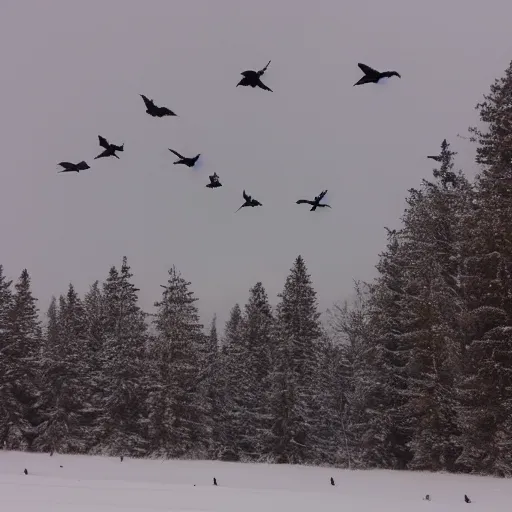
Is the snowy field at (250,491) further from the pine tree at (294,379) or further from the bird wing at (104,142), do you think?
the pine tree at (294,379)

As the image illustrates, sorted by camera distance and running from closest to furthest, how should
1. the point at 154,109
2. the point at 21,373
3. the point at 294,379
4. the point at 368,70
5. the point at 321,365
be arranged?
the point at 368,70 → the point at 154,109 → the point at 294,379 → the point at 21,373 → the point at 321,365

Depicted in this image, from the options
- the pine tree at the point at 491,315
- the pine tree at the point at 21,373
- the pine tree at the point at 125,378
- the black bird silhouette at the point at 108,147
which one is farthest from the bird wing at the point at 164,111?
the pine tree at the point at 21,373

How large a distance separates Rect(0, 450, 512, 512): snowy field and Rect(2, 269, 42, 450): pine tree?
51.5ft

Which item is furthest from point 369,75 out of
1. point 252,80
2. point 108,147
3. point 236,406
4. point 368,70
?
point 236,406

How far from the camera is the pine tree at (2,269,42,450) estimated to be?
31.7m

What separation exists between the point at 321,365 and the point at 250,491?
2629 cm

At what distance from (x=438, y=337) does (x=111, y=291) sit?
81.7 ft

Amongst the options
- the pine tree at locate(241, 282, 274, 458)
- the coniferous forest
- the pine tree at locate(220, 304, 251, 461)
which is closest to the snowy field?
the coniferous forest

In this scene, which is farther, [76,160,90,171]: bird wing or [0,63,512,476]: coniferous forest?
[0,63,512,476]: coniferous forest

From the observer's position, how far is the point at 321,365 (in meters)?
36.1

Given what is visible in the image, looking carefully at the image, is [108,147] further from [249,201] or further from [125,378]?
[125,378]

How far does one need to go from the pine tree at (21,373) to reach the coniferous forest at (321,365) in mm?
96

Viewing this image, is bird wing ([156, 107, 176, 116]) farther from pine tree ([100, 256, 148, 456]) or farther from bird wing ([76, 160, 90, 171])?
pine tree ([100, 256, 148, 456])

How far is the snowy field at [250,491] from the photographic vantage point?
309 inches
